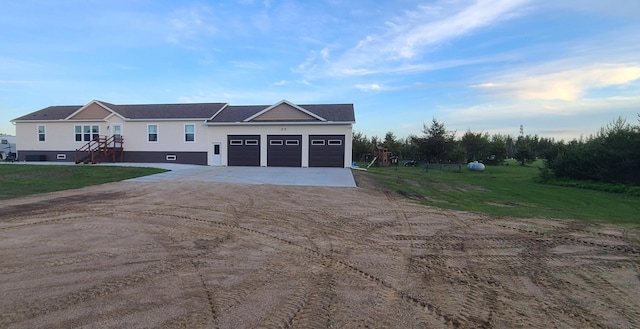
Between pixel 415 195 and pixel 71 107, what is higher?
pixel 71 107

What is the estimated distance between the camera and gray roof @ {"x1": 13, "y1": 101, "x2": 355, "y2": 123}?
26344 millimetres

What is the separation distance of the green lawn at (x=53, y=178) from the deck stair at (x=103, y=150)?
6585 millimetres

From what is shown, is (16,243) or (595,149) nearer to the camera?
(16,243)

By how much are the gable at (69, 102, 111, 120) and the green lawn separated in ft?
28.6

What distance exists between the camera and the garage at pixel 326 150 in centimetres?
2459

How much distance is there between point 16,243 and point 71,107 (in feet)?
103

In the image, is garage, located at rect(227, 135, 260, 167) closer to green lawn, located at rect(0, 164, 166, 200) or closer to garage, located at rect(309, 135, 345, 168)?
garage, located at rect(309, 135, 345, 168)

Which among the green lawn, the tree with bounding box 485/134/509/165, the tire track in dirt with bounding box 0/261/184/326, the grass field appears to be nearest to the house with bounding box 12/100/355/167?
the green lawn

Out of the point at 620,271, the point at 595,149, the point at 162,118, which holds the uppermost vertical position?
the point at 162,118

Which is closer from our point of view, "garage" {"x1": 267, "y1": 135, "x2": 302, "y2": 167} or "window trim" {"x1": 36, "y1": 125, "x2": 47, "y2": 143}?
"garage" {"x1": 267, "y1": 135, "x2": 302, "y2": 167}

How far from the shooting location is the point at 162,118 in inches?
1053

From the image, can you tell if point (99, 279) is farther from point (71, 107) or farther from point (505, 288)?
point (71, 107)

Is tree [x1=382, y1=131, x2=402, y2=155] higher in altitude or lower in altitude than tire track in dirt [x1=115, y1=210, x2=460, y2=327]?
higher

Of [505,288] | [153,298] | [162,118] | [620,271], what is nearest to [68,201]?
[153,298]
